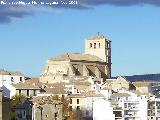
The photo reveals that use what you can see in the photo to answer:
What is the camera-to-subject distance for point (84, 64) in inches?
3059

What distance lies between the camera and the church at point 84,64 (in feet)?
243

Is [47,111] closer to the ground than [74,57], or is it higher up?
closer to the ground

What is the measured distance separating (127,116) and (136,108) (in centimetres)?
152

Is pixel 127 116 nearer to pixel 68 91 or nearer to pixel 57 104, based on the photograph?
pixel 68 91

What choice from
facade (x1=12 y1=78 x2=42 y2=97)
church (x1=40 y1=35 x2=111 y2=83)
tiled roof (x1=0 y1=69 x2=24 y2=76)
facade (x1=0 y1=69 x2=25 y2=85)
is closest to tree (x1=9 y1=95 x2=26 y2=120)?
facade (x1=12 y1=78 x2=42 y2=97)

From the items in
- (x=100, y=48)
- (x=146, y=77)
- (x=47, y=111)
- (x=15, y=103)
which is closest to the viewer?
(x=47, y=111)

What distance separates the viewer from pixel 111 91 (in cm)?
6075

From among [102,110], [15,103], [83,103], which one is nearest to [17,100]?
[15,103]

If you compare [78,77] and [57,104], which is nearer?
[57,104]

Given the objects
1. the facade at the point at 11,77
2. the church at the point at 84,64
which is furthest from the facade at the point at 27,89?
the church at the point at 84,64

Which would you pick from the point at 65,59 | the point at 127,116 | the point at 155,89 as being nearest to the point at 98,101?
the point at 127,116

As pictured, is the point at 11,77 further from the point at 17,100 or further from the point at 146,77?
the point at 146,77

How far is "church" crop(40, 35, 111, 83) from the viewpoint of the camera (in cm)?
7406

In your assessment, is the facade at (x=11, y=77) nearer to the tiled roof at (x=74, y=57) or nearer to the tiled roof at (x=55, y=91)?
the tiled roof at (x=74, y=57)
